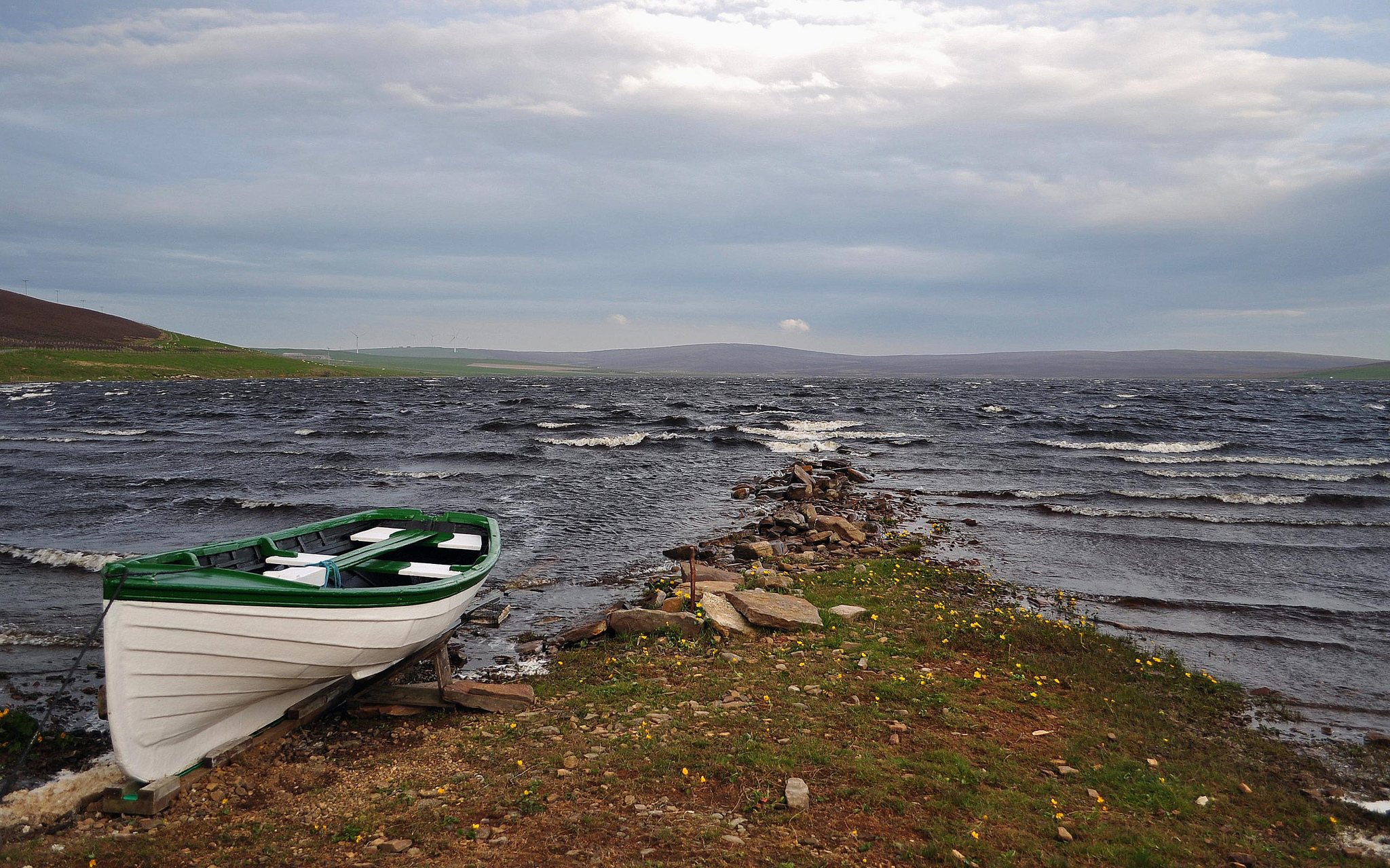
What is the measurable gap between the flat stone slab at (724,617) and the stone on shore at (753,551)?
16.7 feet

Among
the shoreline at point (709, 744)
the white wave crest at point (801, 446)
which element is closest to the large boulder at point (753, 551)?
the shoreline at point (709, 744)

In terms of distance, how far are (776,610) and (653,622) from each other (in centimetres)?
206

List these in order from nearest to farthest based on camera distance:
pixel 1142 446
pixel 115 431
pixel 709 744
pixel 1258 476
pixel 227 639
→ pixel 227 639, pixel 709 744, pixel 1258 476, pixel 1142 446, pixel 115 431

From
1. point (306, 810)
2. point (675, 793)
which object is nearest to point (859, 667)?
point (675, 793)

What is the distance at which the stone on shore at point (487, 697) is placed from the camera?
29.8 feet

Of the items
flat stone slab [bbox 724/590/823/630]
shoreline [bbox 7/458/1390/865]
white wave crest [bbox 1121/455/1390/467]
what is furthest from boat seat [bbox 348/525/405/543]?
white wave crest [bbox 1121/455/1390/467]

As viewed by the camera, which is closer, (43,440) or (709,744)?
(709,744)

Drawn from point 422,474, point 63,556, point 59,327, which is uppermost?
point 59,327

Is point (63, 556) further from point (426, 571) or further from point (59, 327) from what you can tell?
point (59, 327)

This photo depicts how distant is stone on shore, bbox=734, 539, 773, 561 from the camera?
17172mm

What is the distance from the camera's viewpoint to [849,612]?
Result: 12.3 m

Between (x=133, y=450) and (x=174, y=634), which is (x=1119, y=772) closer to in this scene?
(x=174, y=634)

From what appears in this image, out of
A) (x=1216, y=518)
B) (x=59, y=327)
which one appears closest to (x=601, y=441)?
(x=1216, y=518)

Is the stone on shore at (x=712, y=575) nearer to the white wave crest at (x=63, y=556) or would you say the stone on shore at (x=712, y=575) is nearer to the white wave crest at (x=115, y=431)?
the white wave crest at (x=63, y=556)
